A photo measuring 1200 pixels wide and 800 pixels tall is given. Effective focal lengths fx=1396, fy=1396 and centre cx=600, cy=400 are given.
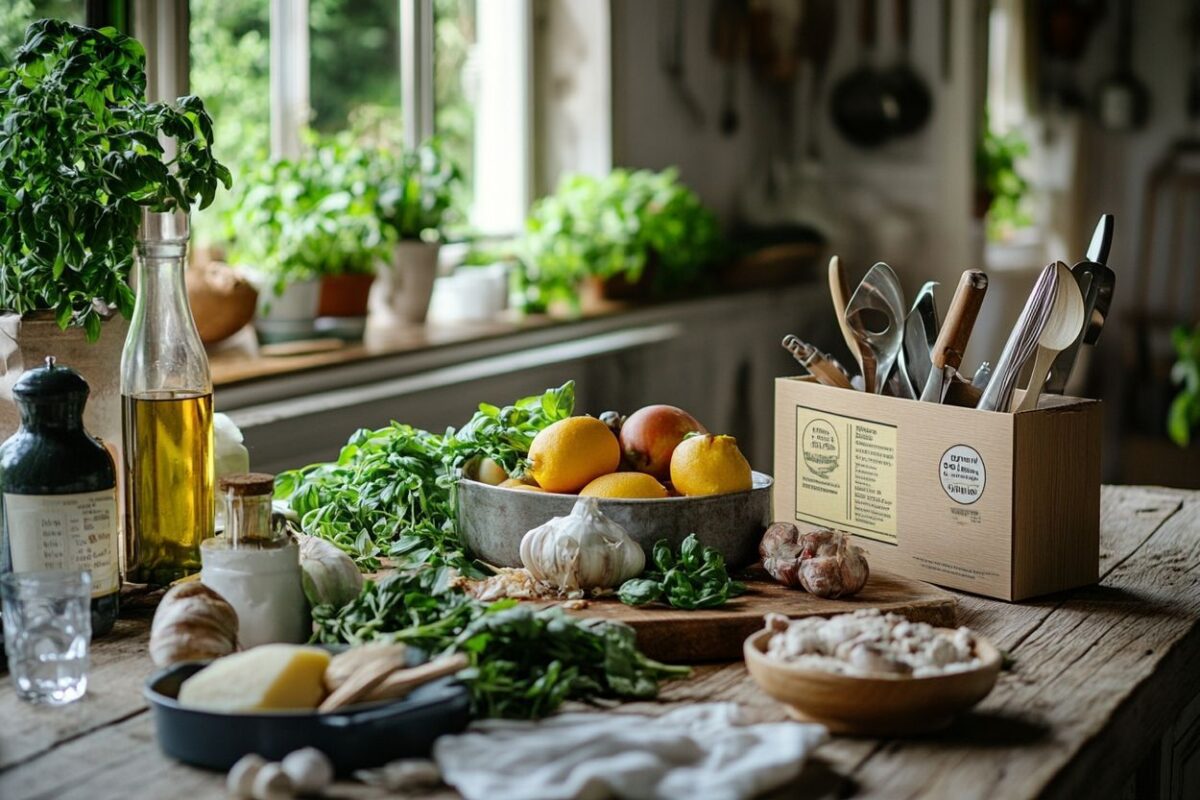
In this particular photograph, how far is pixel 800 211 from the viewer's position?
458cm

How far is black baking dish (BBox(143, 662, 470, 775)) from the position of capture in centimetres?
86

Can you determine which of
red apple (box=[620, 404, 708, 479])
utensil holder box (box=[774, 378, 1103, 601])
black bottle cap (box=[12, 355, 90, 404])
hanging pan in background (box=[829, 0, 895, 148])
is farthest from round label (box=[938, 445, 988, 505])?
hanging pan in background (box=[829, 0, 895, 148])

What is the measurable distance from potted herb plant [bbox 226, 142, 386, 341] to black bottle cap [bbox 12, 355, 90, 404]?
1.43 metres

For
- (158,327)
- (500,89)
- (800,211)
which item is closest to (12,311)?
(158,327)

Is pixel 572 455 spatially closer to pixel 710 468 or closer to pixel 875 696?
pixel 710 468

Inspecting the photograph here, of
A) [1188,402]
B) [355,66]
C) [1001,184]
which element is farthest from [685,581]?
[1001,184]

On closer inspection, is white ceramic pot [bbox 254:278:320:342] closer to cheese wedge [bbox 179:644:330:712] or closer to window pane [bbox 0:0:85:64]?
window pane [bbox 0:0:85:64]

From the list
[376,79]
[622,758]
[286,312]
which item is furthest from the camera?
[376,79]

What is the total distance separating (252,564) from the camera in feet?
3.47

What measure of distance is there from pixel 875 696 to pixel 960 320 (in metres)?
0.49

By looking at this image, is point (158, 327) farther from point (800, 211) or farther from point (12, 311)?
point (800, 211)

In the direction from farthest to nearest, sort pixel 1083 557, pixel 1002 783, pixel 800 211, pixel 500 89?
pixel 800 211, pixel 500 89, pixel 1083 557, pixel 1002 783

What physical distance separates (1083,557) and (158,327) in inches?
34.4

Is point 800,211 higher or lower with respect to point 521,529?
higher
